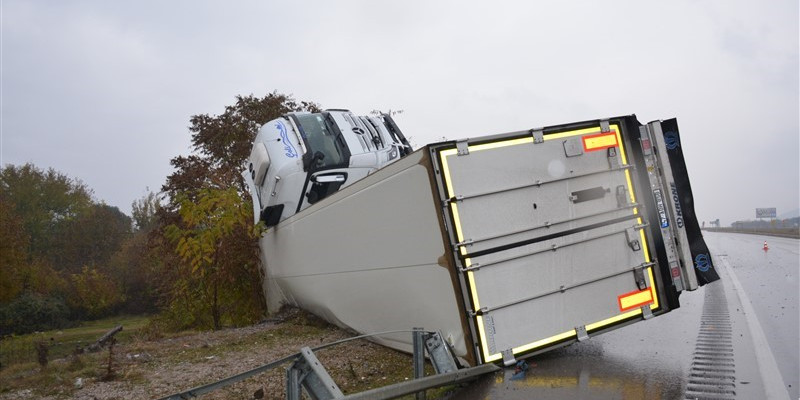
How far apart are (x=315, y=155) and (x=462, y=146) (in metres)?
5.37

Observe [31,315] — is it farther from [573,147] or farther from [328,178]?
[573,147]

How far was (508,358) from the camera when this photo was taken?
503 cm

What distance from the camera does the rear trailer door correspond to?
5.00m

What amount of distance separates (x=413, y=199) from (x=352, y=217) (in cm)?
148

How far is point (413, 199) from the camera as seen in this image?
17.4 feet

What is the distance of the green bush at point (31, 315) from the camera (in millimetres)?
27812

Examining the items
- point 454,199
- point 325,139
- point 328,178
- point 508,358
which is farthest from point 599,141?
point 325,139

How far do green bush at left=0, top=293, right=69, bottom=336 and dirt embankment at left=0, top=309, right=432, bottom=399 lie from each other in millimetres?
23837

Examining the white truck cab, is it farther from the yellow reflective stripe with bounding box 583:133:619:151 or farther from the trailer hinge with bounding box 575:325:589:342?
the trailer hinge with bounding box 575:325:589:342

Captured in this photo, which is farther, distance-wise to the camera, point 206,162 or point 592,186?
point 206,162

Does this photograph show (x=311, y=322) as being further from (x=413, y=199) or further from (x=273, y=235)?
(x=413, y=199)

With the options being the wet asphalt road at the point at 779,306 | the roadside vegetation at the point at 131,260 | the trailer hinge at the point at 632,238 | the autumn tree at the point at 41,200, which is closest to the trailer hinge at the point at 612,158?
the trailer hinge at the point at 632,238

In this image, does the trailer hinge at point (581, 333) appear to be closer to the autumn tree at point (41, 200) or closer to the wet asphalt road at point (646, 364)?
the wet asphalt road at point (646, 364)

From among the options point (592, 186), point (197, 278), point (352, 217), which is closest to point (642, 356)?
point (592, 186)
